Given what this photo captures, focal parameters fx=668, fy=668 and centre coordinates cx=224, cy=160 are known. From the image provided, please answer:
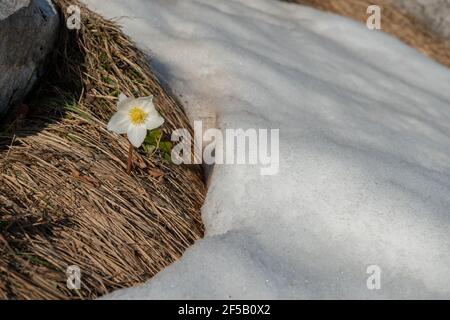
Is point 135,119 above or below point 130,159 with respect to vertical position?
above

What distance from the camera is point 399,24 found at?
5473 millimetres

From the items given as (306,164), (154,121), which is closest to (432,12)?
(306,164)

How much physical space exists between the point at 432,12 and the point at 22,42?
156 inches

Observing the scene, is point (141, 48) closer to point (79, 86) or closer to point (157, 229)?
point (79, 86)

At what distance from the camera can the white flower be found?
102 inches

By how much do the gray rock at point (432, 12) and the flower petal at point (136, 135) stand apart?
368cm

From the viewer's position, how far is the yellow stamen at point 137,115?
2.59 m

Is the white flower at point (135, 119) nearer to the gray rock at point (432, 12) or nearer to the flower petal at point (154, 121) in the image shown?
the flower petal at point (154, 121)

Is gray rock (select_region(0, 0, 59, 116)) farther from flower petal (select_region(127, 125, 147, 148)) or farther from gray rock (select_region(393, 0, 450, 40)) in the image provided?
gray rock (select_region(393, 0, 450, 40))

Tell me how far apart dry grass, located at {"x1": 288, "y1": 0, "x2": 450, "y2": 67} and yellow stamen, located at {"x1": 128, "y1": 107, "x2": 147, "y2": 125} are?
121 inches

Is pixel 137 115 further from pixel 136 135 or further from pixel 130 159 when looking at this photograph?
pixel 130 159

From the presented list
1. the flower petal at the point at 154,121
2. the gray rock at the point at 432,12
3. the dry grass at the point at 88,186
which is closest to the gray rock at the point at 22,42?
the dry grass at the point at 88,186

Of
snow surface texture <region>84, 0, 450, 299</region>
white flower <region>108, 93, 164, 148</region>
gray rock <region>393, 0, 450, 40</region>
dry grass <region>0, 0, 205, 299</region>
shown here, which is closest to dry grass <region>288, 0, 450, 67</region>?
gray rock <region>393, 0, 450, 40</region>
